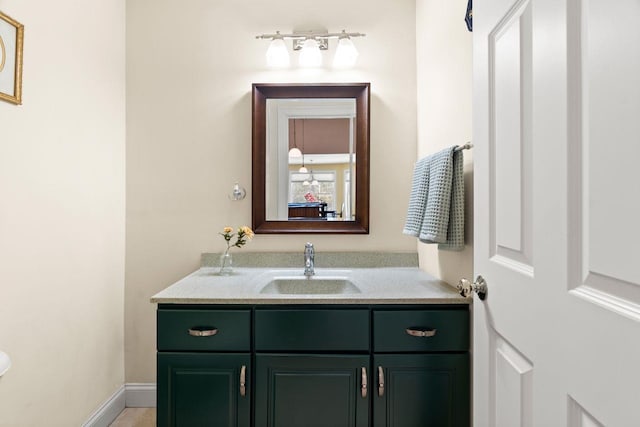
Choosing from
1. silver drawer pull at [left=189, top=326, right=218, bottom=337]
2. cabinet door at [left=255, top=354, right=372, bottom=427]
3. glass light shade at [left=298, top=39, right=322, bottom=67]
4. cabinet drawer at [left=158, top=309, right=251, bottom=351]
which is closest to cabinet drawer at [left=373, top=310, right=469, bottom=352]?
cabinet door at [left=255, top=354, right=372, bottom=427]

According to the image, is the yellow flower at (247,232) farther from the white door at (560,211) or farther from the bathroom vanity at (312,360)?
the white door at (560,211)

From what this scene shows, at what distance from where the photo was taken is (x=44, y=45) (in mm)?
1444

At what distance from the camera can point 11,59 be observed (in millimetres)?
1281

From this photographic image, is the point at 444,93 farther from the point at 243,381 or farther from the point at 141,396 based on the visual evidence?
the point at 141,396

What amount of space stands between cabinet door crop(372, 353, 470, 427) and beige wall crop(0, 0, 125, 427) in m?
1.30

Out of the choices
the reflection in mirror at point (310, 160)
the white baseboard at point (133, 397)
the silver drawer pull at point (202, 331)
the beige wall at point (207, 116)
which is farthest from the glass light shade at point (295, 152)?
the white baseboard at point (133, 397)

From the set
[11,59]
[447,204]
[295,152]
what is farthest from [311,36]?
[11,59]

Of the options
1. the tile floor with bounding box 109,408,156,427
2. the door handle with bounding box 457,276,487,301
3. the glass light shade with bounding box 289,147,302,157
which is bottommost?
the tile floor with bounding box 109,408,156,427

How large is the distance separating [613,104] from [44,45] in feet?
6.00

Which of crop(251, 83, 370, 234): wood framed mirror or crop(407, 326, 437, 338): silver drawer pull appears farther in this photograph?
crop(251, 83, 370, 234): wood framed mirror

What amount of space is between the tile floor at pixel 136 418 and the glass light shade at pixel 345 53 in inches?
84.4

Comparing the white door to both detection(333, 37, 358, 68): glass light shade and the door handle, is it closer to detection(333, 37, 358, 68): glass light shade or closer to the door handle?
the door handle

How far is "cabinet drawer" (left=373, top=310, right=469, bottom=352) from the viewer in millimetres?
1420

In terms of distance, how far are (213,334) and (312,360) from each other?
397 millimetres
